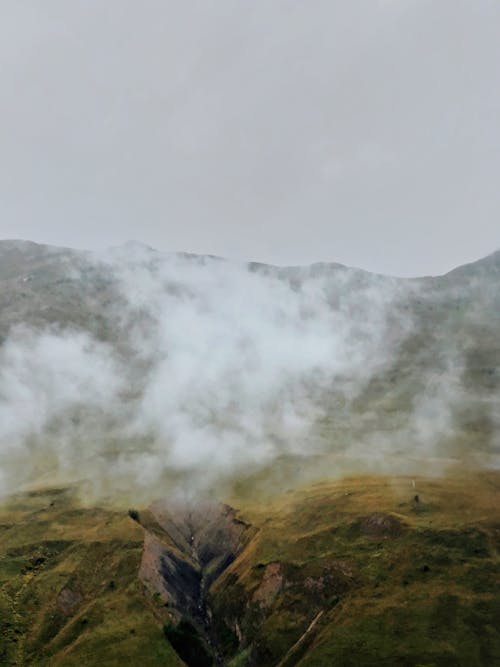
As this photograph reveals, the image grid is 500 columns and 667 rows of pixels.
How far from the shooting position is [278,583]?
432 feet

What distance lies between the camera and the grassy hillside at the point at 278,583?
351ft

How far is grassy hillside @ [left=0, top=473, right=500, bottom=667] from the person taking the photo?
107 meters

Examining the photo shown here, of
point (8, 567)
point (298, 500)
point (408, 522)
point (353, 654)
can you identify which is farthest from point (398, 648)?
point (8, 567)

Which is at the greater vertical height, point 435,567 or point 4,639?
point 435,567

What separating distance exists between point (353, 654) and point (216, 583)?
59511 mm

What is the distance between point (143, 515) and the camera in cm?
18150

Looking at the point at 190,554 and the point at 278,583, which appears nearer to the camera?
the point at 278,583

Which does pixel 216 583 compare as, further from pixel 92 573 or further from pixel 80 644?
pixel 80 644

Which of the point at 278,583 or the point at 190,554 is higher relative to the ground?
the point at 278,583

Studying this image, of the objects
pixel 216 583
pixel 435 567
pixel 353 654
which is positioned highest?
pixel 435 567

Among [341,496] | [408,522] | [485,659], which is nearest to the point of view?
[485,659]

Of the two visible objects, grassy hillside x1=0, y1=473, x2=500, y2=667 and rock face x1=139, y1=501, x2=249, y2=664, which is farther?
rock face x1=139, y1=501, x2=249, y2=664

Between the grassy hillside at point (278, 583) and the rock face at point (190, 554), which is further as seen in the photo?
the rock face at point (190, 554)

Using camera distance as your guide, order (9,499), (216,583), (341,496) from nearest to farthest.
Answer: (216,583), (341,496), (9,499)
